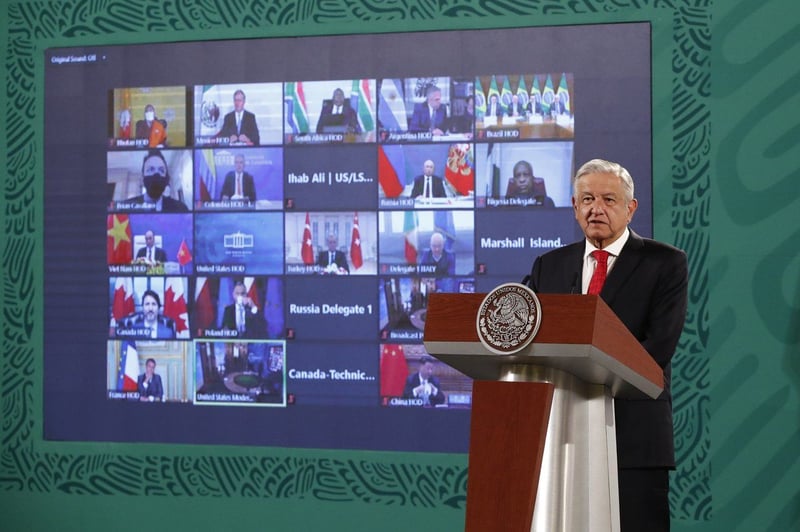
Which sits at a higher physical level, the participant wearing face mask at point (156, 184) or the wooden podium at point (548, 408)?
the participant wearing face mask at point (156, 184)

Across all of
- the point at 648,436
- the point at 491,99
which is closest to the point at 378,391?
the point at 491,99

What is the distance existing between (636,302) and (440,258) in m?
2.02

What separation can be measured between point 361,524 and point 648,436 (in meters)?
2.26

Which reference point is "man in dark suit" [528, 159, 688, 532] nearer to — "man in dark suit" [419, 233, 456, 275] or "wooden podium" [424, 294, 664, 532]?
"wooden podium" [424, 294, 664, 532]

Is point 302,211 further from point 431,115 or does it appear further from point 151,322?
point 151,322

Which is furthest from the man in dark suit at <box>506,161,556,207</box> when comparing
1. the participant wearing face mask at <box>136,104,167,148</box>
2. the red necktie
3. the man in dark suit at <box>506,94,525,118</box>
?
the red necktie

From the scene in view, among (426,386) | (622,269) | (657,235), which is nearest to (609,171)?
(622,269)

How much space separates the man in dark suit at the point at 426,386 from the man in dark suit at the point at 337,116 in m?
1.10

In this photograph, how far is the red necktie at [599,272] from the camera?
107 inches

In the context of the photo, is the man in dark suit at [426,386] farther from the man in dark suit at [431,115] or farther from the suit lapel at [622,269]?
the suit lapel at [622,269]

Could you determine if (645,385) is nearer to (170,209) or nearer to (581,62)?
(581,62)

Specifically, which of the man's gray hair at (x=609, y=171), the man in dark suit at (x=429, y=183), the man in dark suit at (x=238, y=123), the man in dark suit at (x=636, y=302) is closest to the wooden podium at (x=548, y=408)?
the man in dark suit at (x=636, y=302)

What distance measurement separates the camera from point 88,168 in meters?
4.96

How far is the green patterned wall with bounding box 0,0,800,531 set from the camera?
14.4 feet
